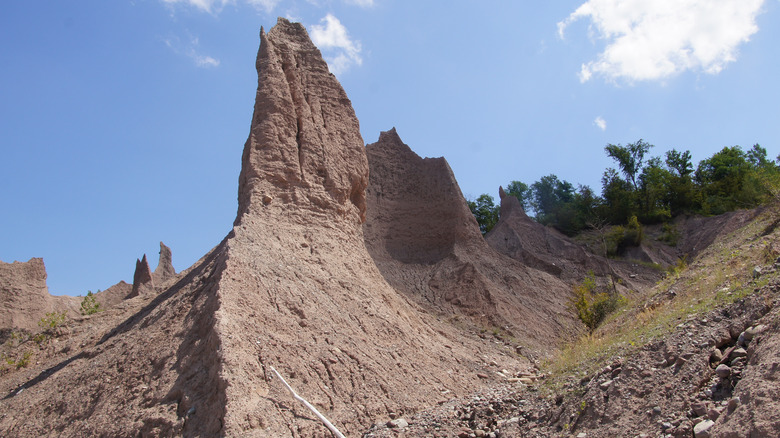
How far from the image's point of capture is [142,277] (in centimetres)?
2467

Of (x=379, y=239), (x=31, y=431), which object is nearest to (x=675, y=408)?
(x=31, y=431)

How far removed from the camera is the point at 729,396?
18.9ft

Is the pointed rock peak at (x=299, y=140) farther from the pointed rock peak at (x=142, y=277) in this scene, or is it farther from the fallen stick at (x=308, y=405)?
the pointed rock peak at (x=142, y=277)

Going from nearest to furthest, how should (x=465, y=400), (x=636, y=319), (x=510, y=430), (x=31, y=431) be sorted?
1. (x=510, y=430)
2. (x=31, y=431)
3. (x=465, y=400)
4. (x=636, y=319)

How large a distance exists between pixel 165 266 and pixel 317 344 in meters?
23.4

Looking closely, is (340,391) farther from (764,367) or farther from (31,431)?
(764,367)

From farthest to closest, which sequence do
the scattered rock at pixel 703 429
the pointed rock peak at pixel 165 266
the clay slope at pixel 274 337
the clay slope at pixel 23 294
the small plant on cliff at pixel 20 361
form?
the pointed rock peak at pixel 165 266 → the clay slope at pixel 23 294 → the small plant on cliff at pixel 20 361 → the clay slope at pixel 274 337 → the scattered rock at pixel 703 429

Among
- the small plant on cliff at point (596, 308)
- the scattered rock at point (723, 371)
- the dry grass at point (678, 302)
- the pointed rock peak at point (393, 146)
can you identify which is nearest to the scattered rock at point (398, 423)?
the dry grass at point (678, 302)

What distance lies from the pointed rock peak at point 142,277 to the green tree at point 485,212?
77.9ft

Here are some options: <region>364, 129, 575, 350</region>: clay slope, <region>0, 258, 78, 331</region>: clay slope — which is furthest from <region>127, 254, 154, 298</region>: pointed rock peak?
<region>364, 129, 575, 350</region>: clay slope

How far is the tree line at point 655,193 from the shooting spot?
3666 centimetres

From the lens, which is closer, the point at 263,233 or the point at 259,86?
the point at 263,233

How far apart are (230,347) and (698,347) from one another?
661 centimetres

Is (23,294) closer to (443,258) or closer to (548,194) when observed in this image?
(443,258)
